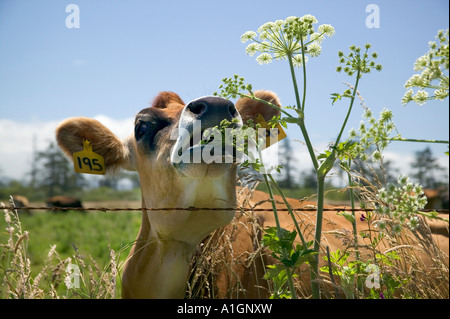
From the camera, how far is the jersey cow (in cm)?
272

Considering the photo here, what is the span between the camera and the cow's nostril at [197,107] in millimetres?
2727

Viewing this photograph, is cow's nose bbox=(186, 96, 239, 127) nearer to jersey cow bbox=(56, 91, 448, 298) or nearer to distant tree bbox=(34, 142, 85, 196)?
jersey cow bbox=(56, 91, 448, 298)

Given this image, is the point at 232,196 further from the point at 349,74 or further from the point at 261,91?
the point at 349,74

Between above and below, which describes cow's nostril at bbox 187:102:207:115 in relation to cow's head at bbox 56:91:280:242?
above

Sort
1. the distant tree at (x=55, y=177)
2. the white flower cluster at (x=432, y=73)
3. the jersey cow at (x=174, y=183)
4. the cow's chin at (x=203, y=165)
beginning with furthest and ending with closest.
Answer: the distant tree at (x=55, y=177), the jersey cow at (x=174, y=183), the cow's chin at (x=203, y=165), the white flower cluster at (x=432, y=73)

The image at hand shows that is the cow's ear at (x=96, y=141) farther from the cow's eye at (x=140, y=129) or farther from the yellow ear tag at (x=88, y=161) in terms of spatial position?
the cow's eye at (x=140, y=129)

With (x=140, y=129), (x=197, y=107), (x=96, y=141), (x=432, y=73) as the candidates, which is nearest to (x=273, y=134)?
(x=197, y=107)

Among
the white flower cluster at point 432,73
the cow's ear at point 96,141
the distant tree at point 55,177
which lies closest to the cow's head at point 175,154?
the cow's ear at point 96,141

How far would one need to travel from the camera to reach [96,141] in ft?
12.3

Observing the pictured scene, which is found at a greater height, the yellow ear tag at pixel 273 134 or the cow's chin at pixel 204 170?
the yellow ear tag at pixel 273 134

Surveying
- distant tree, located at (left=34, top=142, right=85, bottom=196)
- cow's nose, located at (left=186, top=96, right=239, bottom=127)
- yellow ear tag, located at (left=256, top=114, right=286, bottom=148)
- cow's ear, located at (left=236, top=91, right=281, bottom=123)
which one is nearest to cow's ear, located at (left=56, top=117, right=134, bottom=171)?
cow's ear, located at (left=236, top=91, right=281, bottom=123)

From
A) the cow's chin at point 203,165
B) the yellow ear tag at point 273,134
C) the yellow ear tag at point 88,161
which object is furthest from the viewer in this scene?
the yellow ear tag at point 88,161

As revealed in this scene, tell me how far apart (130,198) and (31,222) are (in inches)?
1348
